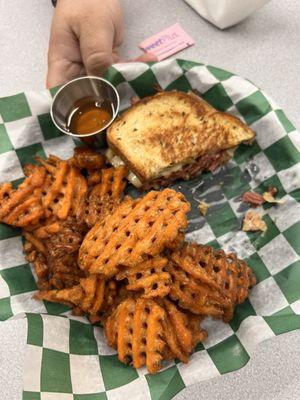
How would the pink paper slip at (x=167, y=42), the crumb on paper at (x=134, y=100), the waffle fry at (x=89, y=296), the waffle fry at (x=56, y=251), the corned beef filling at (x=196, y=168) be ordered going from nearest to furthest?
the waffle fry at (x=89, y=296), the waffle fry at (x=56, y=251), the corned beef filling at (x=196, y=168), the crumb on paper at (x=134, y=100), the pink paper slip at (x=167, y=42)

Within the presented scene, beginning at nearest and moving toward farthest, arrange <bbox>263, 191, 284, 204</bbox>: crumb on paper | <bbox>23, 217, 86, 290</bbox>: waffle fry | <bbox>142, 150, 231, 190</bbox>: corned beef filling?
<bbox>23, 217, 86, 290</bbox>: waffle fry
<bbox>263, 191, 284, 204</bbox>: crumb on paper
<bbox>142, 150, 231, 190</bbox>: corned beef filling

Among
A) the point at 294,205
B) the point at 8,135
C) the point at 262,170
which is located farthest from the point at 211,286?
the point at 8,135

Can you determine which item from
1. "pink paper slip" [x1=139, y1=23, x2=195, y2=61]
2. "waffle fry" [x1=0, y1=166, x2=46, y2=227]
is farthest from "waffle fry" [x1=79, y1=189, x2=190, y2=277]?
"pink paper slip" [x1=139, y1=23, x2=195, y2=61]

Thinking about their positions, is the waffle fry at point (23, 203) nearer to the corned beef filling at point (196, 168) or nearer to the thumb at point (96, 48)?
the corned beef filling at point (196, 168)

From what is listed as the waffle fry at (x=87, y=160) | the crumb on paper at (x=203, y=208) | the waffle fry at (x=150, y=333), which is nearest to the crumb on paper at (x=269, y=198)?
the crumb on paper at (x=203, y=208)

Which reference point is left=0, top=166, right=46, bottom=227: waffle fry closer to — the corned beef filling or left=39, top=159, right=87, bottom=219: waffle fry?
left=39, top=159, right=87, bottom=219: waffle fry

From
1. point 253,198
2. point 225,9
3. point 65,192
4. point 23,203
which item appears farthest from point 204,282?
point 225,9

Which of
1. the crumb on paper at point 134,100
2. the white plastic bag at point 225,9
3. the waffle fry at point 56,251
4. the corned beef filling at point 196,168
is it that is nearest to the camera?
the waffle fry at point 56,251

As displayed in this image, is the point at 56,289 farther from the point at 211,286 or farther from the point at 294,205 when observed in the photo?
the point at 294,205
